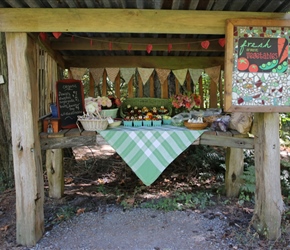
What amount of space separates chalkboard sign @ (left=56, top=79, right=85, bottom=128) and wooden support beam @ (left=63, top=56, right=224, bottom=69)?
921mm

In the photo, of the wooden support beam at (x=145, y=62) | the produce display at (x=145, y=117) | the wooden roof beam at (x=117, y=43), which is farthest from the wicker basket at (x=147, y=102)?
the wooden roof beam at (x=117, y=43)

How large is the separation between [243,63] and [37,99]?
7.79 feet

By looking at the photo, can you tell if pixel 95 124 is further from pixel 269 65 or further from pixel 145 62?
pixel 269 65

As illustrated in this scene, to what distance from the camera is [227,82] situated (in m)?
3.34

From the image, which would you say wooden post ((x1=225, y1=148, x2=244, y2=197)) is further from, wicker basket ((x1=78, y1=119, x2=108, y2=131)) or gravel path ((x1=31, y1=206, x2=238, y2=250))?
wicker basket ((x1=78, y1=119, x2=108, y2=131))

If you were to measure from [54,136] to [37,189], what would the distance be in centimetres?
67

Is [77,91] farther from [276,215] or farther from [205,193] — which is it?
[276,215]

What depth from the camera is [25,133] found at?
3506 mm

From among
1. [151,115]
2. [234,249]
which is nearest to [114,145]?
[151,115]

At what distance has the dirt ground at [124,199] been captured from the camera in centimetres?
381

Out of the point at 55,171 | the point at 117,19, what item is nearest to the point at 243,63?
the point at 117,19

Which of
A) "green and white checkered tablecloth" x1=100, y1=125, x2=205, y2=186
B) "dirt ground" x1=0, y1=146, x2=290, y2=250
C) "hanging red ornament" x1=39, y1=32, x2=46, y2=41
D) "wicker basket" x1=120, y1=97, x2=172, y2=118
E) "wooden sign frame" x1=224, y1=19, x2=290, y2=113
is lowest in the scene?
"dirt ground" x1=0, y1=146, x2=290, y2=250

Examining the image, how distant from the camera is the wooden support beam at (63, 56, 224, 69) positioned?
17.7ft

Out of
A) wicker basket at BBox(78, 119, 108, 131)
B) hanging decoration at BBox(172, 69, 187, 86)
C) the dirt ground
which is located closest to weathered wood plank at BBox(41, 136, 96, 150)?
wicker basket at BBox(78, 119, 108, 131)
